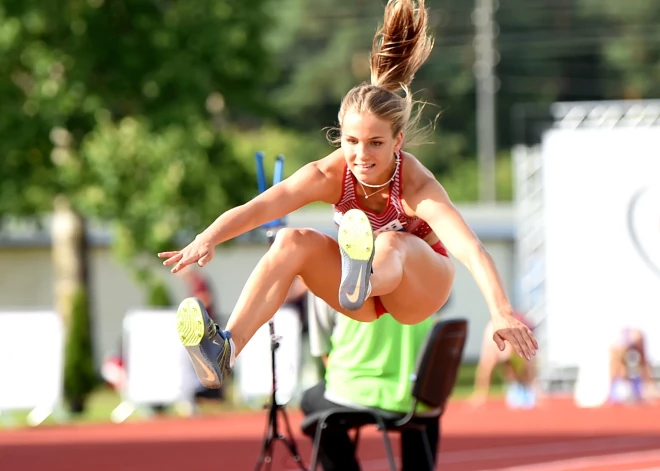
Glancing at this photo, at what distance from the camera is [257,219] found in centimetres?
553

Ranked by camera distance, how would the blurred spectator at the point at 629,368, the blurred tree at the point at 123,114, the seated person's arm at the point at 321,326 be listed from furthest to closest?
the blurred tree at the point at 123,114, the blurred spectator at the point at 629,368, the seated person's arm at the point at 321,326

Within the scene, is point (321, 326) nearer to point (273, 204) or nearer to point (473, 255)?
point (273, 204)

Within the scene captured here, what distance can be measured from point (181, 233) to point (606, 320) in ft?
20.6

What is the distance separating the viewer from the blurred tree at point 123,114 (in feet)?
62.1

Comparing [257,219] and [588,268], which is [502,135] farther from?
[257,219]

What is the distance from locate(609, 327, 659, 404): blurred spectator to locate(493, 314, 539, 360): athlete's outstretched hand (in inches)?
468

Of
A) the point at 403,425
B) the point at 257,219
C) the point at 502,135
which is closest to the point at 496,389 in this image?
the point at 403,425

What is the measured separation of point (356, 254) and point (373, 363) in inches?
59.1

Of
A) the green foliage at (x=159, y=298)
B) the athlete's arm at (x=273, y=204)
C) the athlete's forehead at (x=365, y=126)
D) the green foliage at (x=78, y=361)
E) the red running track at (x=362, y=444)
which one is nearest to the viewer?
the athlete's arm at (x=273, y=204)

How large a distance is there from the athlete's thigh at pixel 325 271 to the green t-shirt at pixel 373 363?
2.84ft

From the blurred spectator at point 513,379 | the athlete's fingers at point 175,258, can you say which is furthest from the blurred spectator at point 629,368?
the athlete's fingers at point 175,258

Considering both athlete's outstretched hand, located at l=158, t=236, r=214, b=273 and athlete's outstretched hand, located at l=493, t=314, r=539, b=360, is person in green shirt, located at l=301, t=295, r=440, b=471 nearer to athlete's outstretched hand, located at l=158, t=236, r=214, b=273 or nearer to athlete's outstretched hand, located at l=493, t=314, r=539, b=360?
athlete's outstretched hand, located at l=158, t=236, r=214, b=273

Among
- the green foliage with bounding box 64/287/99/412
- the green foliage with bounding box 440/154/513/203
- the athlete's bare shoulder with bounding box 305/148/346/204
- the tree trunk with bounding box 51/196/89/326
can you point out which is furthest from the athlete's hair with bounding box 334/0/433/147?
the green foliage with bounding box 440/154/513/203

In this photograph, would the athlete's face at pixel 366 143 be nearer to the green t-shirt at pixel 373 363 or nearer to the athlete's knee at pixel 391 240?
the athlete's knee at pixel 391 240
